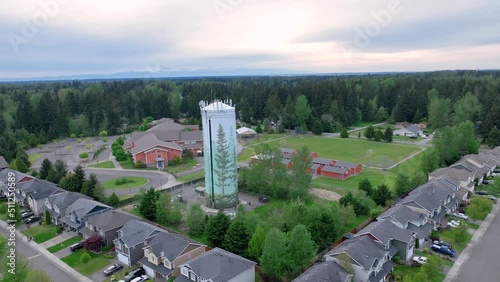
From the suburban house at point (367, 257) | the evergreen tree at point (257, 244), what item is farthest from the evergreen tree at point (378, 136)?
the evergreen tree at point (257, 244)

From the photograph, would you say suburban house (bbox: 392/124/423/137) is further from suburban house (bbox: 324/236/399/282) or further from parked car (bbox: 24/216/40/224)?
parked car (bbox: 24/216/40/224)

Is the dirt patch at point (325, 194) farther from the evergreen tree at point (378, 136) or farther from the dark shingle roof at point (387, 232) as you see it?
the evergreen tree at point (378, 136)

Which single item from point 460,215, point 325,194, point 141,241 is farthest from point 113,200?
point 460,215

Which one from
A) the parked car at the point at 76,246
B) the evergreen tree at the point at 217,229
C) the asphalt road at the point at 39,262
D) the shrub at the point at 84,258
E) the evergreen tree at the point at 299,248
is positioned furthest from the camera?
the parked car at the point at 76,246

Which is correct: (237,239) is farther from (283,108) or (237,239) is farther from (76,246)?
(283,108)

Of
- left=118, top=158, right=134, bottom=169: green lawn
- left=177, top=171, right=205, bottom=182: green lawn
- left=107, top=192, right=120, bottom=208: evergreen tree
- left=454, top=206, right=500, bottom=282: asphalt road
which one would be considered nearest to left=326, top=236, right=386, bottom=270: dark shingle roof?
left=454, top=206, right=500, bottom=282: asphalt road

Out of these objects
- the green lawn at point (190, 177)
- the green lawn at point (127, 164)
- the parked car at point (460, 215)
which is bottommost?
the green lawn at point (127, 164)
